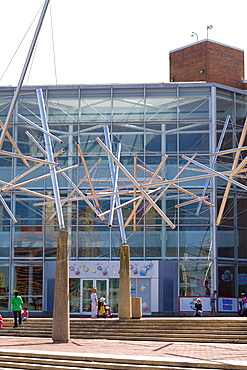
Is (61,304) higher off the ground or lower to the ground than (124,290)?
lower

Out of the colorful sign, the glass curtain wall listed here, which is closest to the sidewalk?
the colorful sign

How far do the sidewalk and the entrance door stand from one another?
60.4ft

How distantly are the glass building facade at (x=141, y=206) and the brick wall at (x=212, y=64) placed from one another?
205 inches

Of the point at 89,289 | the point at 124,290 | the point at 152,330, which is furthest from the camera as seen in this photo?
the point at 89,289

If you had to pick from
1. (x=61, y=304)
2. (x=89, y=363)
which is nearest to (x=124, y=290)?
(x=61, y=304)

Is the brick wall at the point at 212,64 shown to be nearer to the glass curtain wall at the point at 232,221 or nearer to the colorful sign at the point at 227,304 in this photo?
the glass curtain wall at the point at 232,221

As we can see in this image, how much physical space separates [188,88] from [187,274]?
12.8m

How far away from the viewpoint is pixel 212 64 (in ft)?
175

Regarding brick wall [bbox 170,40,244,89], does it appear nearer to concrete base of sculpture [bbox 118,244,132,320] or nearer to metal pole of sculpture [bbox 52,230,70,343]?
concrete base of sculpture [bbox 118,244,132,320]

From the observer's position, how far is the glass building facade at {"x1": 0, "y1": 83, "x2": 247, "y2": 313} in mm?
45344

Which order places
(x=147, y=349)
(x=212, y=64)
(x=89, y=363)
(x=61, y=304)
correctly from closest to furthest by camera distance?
(x=89, y=363) < (x=147, y=349) < (x=61, y=304) < (x=212, y=64)

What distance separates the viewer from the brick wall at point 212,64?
53.4 metres

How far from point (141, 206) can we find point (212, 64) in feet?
46.3

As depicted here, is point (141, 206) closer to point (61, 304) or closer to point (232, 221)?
point (232, 221)
